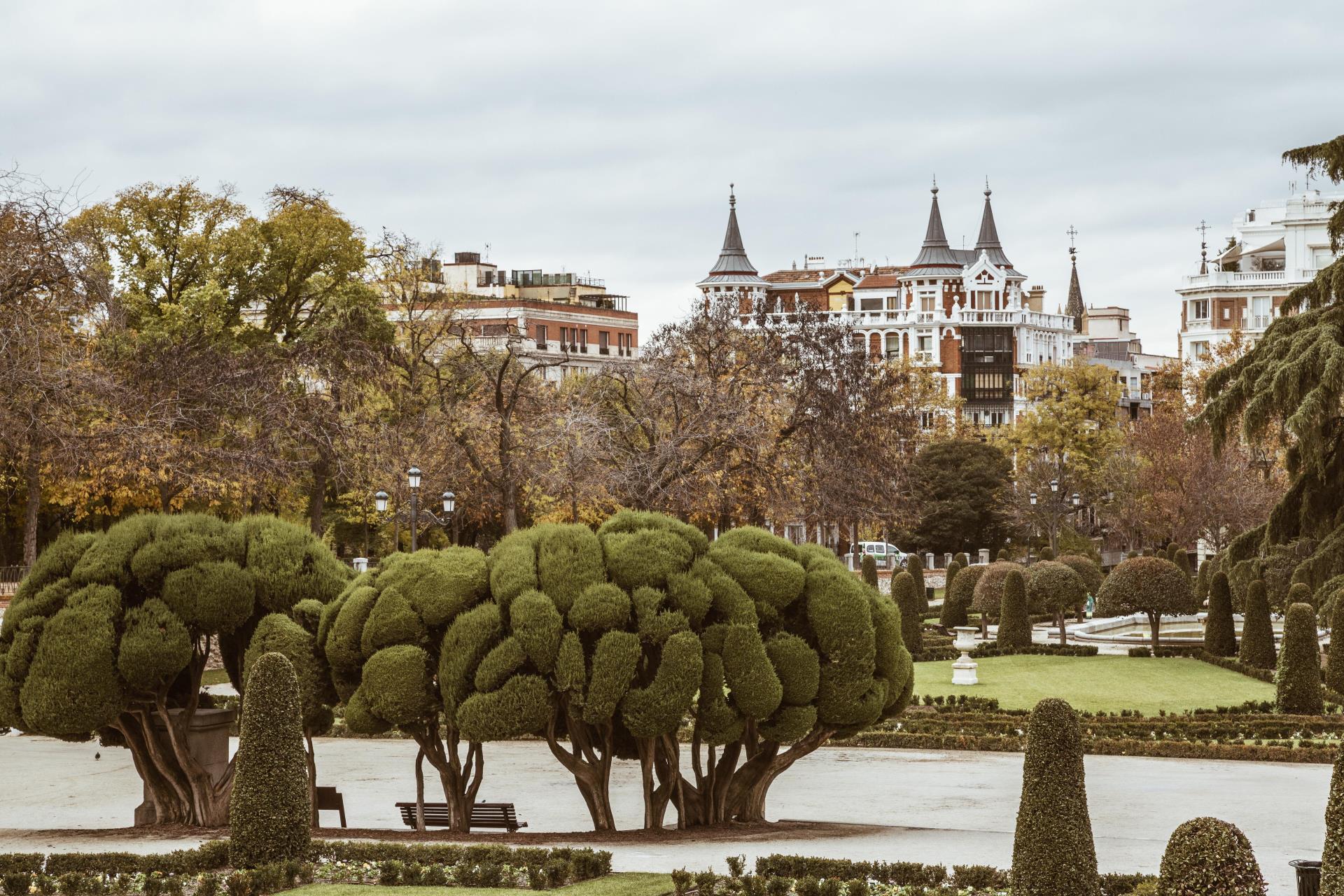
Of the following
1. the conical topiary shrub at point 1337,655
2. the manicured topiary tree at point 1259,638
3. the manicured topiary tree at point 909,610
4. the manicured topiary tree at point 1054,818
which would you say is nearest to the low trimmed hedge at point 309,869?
the manicured topiary tree at point 1054,818

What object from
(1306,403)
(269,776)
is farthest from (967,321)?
(269,776)

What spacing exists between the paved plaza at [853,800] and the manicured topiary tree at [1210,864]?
14.9ft

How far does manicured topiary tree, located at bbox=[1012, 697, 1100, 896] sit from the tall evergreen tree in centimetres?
1898

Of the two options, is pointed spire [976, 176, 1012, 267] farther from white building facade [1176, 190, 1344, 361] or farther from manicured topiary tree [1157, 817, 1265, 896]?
manicured topiary tree [1157, 817, 1265, 896]

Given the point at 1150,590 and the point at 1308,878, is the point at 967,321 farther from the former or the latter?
the point at 1308,878

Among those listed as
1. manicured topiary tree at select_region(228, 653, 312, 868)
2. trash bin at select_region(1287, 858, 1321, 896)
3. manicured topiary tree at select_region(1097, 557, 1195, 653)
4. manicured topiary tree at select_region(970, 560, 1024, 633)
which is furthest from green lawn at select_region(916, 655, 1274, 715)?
manicured topiary tree at select_region(228, 653, 312, 868)

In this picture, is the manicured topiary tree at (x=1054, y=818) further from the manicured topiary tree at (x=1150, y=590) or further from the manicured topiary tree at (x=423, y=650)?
the manicured topiary tree at (x=1150, y=590)

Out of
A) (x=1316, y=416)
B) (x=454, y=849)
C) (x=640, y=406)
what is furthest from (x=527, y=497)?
(x=454, y=849)

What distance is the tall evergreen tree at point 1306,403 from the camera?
1187 inches

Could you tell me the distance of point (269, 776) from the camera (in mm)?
15047

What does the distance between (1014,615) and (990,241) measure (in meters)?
84.6

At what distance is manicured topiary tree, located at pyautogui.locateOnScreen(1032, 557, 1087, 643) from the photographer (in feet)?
132

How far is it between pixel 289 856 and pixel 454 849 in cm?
144

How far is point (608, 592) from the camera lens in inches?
667
